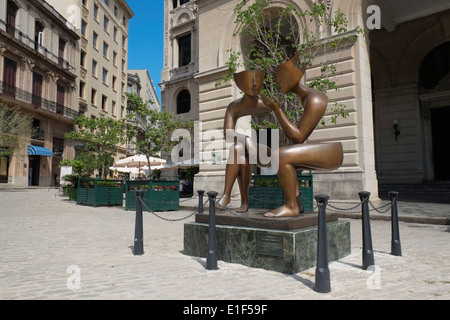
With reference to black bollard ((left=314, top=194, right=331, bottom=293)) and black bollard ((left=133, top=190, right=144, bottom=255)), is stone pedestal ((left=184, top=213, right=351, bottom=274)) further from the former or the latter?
black bollard ((left=133, top=190, right=144, bottom=255))

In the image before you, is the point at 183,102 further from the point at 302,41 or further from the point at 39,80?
the point at 302,41

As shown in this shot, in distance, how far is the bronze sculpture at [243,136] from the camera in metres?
5.48

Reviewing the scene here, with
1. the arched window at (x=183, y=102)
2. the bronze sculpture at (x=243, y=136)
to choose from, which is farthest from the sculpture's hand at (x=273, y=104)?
the arched window at (x=183, y=102)

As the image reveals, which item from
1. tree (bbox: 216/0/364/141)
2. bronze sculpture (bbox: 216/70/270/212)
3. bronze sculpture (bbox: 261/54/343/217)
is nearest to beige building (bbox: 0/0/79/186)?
tree (bbox: 216/0/364/141)

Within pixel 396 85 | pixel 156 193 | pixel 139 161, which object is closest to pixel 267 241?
pixel 156 193

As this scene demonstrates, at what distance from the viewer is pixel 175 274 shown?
428 centimetres

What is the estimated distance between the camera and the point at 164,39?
103ft

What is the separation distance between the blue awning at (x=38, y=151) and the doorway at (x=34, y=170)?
1.15 meters

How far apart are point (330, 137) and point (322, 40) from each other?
Answer: 3.91m

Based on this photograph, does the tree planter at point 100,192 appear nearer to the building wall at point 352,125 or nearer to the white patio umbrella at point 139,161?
the white patio umbrella at point 139,161

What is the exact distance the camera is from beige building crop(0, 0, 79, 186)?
1150 inches
